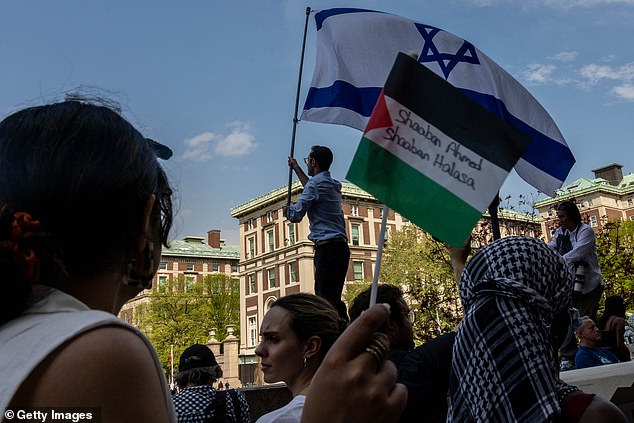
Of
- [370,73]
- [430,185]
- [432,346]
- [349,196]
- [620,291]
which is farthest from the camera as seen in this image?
[349,196]

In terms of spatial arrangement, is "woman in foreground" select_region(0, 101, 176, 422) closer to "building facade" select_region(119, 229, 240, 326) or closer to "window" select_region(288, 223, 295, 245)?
"window" select_region(288, 223, 295, 245)

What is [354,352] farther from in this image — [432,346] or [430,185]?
[432,346]

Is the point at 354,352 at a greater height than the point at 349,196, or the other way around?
the point at 349,196

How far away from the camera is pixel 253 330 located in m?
65.2

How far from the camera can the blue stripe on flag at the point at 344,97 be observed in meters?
7.42

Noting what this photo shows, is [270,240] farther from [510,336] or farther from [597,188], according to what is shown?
[510,336]

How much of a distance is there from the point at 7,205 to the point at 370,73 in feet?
22.1

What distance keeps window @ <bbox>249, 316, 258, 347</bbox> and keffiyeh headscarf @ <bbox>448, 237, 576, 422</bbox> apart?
62.9 metres

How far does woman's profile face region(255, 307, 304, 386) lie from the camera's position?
3.32 metres

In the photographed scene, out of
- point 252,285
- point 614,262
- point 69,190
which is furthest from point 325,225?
point 252,285

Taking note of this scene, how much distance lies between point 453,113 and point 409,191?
24 centimetres

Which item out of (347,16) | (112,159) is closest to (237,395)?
(112,159)

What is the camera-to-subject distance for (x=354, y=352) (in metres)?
1.17

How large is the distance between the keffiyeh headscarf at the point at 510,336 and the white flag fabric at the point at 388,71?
501 centimetres
